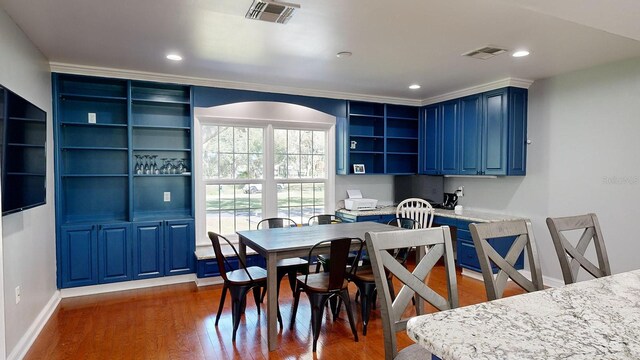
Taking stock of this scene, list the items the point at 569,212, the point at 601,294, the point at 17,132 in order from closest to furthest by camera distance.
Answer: the point at 601,294 → the point at 17,132 → the point at 569,212

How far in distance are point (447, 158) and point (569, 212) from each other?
1653 mm

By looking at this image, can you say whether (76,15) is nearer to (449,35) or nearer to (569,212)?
(449,35)

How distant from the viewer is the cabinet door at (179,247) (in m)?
4.34

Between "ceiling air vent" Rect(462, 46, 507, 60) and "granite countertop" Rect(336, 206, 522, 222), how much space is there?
74.2 inches

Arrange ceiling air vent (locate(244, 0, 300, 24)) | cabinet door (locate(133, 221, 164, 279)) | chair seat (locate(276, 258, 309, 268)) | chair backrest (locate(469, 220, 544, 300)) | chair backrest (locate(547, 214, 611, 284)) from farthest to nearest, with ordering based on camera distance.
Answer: cabinet door (locate(133, 221, 164, 279)) < chair seat (locate(276, 258, 309, 268)) < ceiling air vent (locate(244, 0, 300, 24)) < chair backrest (locate(547, 214, 611, 284)) < chair backrest (locate(469, 220, 544, 300))

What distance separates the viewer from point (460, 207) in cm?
503

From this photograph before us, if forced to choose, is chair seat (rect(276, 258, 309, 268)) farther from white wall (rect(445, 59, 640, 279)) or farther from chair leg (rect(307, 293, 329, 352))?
white wall (rect(445, 59, 640, 279))

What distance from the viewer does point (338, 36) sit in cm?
303

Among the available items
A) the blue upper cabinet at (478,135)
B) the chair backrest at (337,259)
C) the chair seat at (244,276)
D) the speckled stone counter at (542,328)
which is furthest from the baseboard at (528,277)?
the speckled stone counter at (542,328)

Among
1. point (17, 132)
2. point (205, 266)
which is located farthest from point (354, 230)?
point (17, 132)

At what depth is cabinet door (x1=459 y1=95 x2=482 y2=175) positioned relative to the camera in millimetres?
4832

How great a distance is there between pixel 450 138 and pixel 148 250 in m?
4.17

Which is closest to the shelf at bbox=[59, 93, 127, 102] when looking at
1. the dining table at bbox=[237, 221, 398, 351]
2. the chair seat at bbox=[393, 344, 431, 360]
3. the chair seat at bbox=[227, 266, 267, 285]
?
the dining table at bbox=[237, 221, 398, 351]

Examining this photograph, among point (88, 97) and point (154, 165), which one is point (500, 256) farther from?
point (88, 97)
